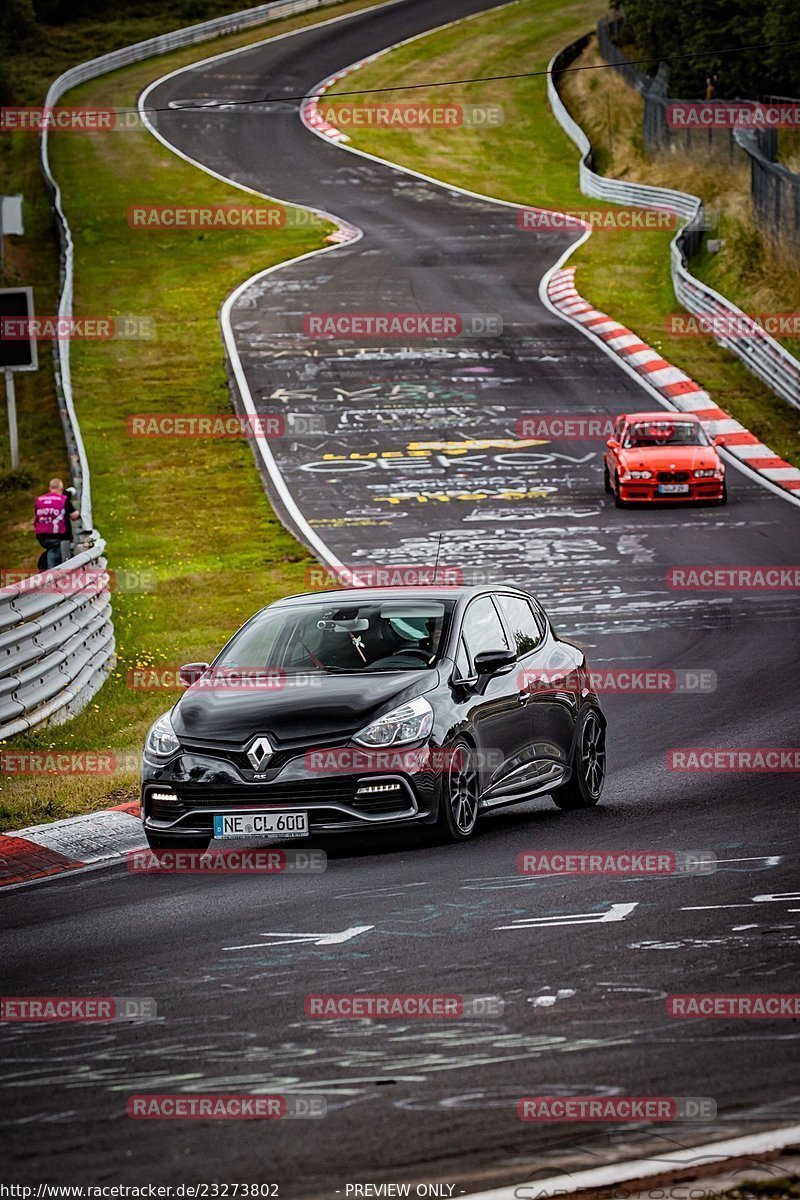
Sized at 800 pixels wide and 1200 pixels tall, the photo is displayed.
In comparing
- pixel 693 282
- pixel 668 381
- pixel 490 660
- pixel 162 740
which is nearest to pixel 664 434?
pixel 668 381

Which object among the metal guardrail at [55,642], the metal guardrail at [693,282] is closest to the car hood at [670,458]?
the metal guardrail at [693,282]

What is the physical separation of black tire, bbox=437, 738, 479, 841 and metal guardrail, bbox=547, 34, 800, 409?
24.5m

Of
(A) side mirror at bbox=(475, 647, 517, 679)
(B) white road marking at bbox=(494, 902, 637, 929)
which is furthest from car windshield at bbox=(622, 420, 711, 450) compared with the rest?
(B) white road marking at bbox=(494, 902, 637, 929)

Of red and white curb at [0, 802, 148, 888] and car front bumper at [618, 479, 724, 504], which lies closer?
red and white curb at [0, 802, 148, 888]

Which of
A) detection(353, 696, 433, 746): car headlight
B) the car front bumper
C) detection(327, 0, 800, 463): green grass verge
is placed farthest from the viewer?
detection(327, 0, 800, 463): green grass verge

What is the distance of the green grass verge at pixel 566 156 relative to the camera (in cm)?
3850

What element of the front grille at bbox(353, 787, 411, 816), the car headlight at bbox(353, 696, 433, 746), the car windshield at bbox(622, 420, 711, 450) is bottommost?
the car windshield at bbox(622, 420, 711, 450)

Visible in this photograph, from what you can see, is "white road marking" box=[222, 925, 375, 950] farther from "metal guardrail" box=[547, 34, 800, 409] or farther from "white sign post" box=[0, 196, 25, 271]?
Result: "white sign post" box=[0, 196, 25, 271]

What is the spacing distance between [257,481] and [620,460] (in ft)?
21.2

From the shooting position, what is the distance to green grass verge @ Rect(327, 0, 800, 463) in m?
38.5

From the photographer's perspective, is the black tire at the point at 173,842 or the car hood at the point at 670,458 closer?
the black tire at the point at 173,842

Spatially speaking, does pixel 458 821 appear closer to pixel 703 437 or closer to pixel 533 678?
pixel 533 678

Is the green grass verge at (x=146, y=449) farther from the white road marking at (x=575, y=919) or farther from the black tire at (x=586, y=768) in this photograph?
the white road marking at (x=575, y=919)

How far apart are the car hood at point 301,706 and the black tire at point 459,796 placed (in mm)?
443
